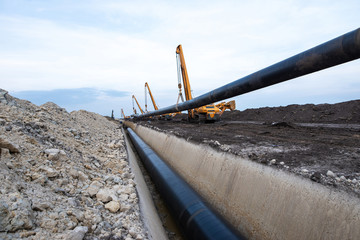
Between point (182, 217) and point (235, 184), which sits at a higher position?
point (235, 184)

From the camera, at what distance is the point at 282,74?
8.31ft

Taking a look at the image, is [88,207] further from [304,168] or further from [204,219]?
[304,168]

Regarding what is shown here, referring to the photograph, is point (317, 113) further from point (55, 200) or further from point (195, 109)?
point (55, 200)

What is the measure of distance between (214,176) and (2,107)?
21.0 ft

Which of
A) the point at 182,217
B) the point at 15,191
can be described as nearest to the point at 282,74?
the point at 182,217

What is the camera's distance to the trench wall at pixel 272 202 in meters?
2.02

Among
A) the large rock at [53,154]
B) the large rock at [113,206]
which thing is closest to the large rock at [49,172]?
the large rock at [53,154]

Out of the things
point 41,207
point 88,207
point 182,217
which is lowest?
point 182,217

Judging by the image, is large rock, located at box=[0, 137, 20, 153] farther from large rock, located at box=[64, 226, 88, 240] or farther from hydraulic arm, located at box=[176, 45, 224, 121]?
hydraulic arm, located at box=[176, 45, 224, 121]

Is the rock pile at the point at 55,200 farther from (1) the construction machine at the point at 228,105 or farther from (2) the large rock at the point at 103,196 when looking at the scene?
(1) the construction machine at the point at 228,105

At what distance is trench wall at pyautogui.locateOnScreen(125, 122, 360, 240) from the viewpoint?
202 cm

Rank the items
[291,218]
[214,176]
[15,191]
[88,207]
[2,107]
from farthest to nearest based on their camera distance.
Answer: [2,107], [214,176], [88,207], [291,218], [15,191]

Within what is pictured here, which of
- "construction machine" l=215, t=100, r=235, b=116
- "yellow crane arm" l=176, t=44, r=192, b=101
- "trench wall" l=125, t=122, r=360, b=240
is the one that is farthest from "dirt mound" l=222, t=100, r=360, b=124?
"trench wall" l=125, t=122, r=360, b=240

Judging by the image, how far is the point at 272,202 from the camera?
8.93 feet
